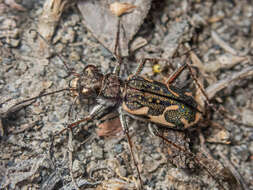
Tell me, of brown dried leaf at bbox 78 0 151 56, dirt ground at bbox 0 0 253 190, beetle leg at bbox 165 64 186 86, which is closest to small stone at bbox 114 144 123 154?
dirt ground at bbox 0 0 253 190

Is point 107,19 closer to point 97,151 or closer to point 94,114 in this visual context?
point 94,114

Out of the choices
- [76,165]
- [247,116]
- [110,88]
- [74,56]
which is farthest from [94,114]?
[247,116]

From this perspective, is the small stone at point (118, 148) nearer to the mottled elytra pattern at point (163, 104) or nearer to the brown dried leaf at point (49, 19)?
the mottled elytra pattern at point (163, 104)

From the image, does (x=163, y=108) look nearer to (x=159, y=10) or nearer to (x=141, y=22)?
(x=141, y=22)

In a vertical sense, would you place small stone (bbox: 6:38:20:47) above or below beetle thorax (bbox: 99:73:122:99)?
above

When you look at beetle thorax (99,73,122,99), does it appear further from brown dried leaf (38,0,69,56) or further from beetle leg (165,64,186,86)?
brown dried leaf (38,0,69,56)

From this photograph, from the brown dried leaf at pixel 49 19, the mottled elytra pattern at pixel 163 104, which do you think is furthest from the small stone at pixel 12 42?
the mottled elytra pattern at pixel 163 104

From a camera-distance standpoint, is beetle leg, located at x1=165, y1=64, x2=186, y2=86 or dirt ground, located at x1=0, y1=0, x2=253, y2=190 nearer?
dirt ground, located at x1=0, y1=0, x2=253, y2=190
